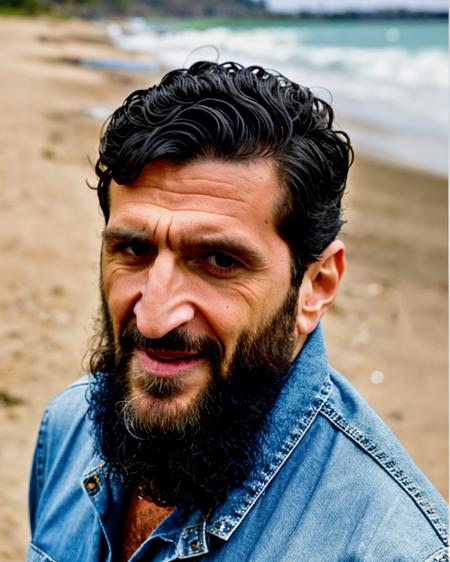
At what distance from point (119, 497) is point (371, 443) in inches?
29.3

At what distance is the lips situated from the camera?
184cm

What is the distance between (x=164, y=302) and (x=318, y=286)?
506 mm

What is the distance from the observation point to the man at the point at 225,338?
1.76 m

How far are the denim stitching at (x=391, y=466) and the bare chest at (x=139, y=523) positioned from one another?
20.7 inches

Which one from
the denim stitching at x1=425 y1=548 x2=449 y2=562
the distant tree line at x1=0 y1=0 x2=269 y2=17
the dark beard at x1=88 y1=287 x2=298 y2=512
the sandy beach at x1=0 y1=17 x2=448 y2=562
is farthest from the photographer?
the distant tree line at x1=0 y1=0 x2=269 y2=17

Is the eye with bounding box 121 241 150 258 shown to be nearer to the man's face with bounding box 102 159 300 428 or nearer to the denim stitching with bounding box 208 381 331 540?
the man's face with bounding box 102 159 300 428

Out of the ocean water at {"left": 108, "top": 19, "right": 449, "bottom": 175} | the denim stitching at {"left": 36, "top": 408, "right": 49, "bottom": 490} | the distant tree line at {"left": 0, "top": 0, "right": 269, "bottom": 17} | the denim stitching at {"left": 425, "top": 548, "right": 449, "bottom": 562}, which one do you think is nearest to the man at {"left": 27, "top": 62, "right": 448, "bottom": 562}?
the denim stitching at {"left": 425, "top": 548, "right": 449, "bottom": 562}

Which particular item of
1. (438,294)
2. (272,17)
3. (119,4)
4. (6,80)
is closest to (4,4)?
(6,80)

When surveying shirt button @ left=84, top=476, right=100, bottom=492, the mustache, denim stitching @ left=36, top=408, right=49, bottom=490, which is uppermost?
the mustache

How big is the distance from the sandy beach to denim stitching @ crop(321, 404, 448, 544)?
169 cm

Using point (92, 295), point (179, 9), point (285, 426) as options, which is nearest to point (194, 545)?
point (285, 426)

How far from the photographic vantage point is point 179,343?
183 cm

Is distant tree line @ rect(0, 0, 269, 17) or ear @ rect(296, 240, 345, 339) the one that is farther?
distant tree line @ rect(0, 0, 269, 17)

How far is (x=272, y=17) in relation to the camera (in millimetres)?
153750
